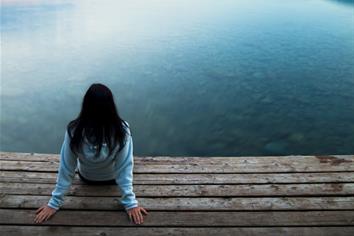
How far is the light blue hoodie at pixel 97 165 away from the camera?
91.2 inches

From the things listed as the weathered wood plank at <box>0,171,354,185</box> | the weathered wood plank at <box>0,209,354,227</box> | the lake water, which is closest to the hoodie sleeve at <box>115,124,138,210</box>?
the weathered wood plank at <box>0,209,354,227</box>

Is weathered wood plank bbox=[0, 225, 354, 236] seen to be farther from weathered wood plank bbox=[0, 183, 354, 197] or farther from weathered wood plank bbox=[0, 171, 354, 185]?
weathered wood plank bbox=[0, 171, 354, 185]

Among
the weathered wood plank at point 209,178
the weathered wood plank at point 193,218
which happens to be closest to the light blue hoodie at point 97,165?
the weathered wood plank at point 193,218

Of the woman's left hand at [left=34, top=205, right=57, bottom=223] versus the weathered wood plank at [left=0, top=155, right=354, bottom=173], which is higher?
the weathered wood plank at [left=0, top=155, right=354, bottom=173]

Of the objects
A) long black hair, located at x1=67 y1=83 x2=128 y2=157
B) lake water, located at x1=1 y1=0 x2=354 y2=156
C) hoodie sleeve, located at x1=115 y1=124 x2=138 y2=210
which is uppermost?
long black hair, located at x1=67 y1=83 x2=128 y2=157

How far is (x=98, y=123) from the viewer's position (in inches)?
85.7

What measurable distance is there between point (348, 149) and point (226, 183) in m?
4.28

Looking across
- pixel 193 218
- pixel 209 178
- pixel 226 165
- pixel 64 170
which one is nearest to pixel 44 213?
pixel 64 170

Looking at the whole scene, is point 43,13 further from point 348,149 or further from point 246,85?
point 348,149

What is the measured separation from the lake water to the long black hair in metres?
3.98

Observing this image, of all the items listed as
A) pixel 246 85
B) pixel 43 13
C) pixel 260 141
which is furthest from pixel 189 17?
pixel 260 141

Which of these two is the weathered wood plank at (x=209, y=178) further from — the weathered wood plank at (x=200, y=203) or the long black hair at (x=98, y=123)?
the long black hair at (x=98, y=123)

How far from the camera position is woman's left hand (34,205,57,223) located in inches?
92.7

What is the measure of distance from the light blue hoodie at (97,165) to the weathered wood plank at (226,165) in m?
0.57
